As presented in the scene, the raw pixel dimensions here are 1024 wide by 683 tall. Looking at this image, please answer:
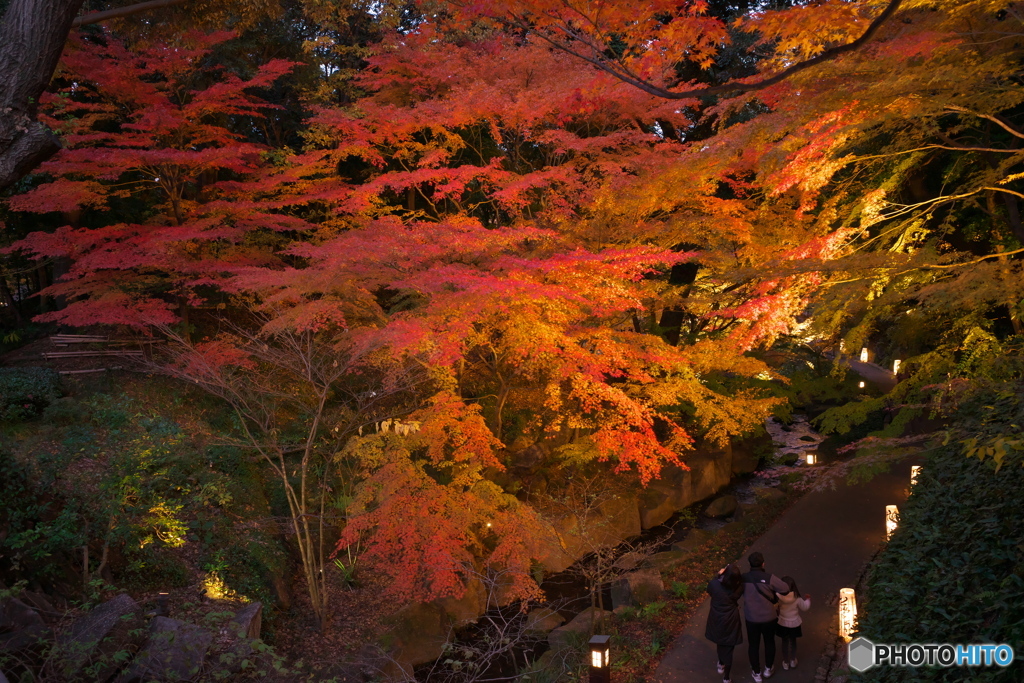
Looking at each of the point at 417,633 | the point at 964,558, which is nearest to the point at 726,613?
the point at 964,558

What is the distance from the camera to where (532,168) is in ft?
44.5

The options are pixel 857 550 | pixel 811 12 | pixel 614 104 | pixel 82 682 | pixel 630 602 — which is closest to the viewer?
pixel 82 682

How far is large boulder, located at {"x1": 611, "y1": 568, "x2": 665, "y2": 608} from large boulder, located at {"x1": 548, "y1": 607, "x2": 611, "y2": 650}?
33 cm

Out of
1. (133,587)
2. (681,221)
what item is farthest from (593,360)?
(133,587)

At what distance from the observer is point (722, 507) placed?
529 inches

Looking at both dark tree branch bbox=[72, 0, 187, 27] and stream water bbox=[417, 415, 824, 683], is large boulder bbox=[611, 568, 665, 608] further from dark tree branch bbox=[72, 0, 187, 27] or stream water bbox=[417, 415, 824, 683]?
dark tree branch bbox=[72, 0, 187, 27]

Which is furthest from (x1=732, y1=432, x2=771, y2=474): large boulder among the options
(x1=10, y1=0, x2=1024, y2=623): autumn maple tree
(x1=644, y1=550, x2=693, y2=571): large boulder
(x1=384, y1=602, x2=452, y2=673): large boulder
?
(x1=384, y1=602, x2=452, y2=673): large boulder

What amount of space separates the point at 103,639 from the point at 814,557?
9108 mm

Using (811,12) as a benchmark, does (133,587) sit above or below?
below

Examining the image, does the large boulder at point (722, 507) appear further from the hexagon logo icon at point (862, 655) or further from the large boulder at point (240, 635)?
the large boulder at point (240, 635)

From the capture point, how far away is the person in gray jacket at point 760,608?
21.4 feet

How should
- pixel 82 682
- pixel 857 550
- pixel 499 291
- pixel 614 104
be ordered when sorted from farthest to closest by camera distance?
1. pixel 614 104
2. pixel 857 550
3. pixel 499 291
4. pixel 82 682

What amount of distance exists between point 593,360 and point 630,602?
349cm

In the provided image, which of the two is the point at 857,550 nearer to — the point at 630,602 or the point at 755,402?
the point at 755,402
